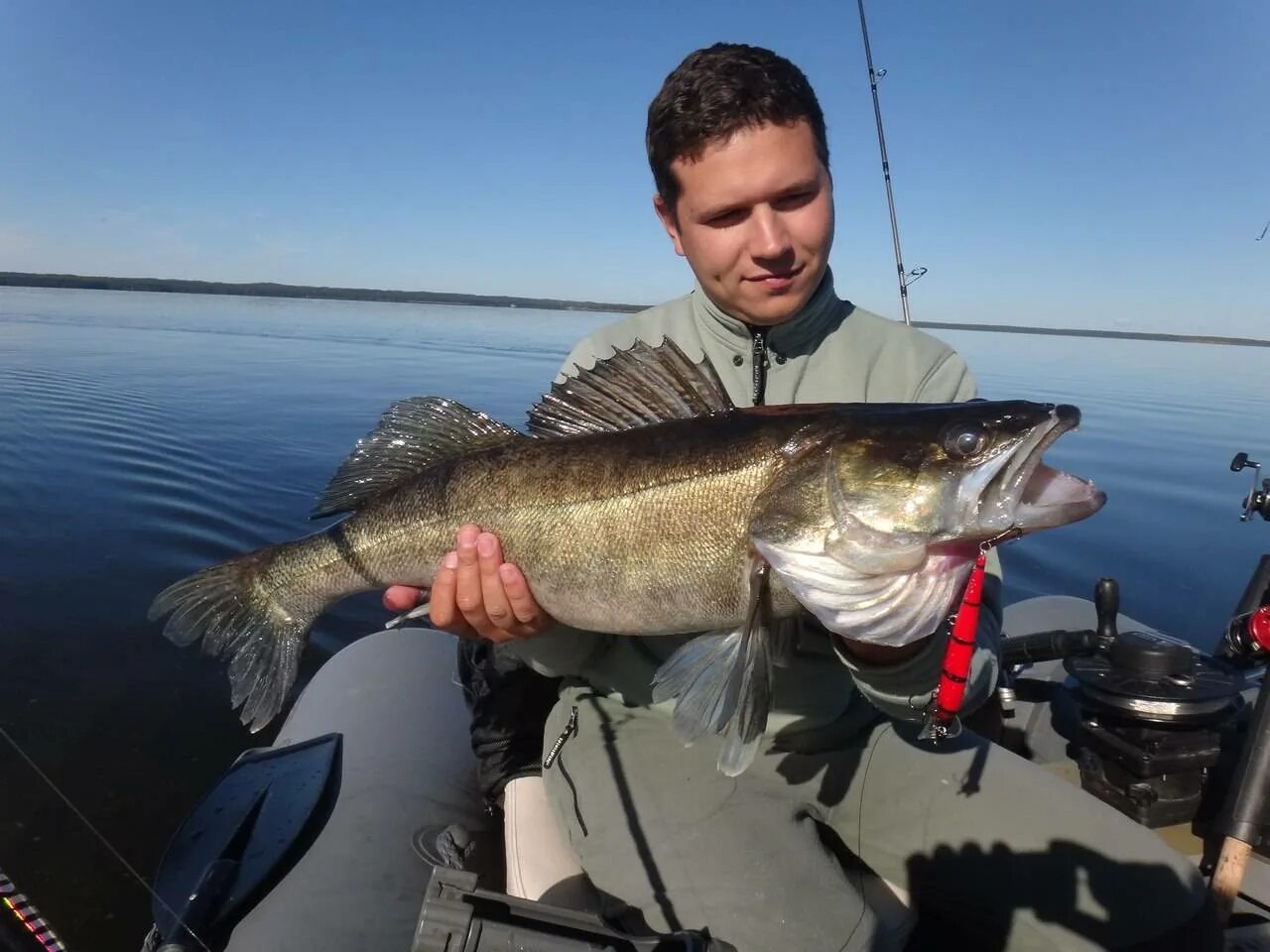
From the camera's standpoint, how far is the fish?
2189 mm

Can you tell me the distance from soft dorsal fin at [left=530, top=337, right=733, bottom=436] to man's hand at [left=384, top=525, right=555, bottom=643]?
1.60 feet

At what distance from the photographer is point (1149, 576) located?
28.6ft

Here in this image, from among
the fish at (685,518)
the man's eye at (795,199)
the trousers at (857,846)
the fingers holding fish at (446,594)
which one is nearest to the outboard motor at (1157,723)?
the trousers at (857,846)

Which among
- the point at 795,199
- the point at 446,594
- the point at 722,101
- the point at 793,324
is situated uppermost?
the point at 722,101

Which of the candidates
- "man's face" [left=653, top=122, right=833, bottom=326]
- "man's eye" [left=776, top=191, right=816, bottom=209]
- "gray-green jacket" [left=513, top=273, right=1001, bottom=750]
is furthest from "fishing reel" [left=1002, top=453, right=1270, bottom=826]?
"man's eye" [left=776, top=191, right=816, bottom=209]

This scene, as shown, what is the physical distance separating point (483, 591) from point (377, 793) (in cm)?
134

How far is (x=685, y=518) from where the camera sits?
250cm

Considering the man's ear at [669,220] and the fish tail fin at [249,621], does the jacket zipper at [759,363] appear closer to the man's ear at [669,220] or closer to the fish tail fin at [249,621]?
the man's ear at [669,220]

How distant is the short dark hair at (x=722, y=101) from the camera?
285 centimetres

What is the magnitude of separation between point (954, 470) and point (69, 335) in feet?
104

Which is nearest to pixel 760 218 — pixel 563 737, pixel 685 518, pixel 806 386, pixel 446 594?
pixel 806 386

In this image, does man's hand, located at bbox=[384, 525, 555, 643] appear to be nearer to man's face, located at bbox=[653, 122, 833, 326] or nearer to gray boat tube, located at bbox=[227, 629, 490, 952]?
gray boat tube, located at bbox=[227, 629, 490, 952]

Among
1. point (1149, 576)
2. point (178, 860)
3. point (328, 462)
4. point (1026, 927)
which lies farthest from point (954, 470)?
point (328, 462)

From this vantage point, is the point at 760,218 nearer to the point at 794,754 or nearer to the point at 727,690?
the point at 727,690
